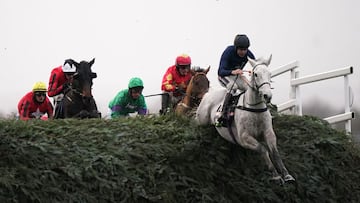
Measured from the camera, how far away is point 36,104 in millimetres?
13555

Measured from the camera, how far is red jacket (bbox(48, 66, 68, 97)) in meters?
13.9

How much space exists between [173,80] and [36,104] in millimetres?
2831

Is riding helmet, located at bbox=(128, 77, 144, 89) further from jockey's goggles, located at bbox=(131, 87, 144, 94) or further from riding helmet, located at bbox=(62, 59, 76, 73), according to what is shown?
riding helmet, located at bbox=(62, 59, 76, 73)

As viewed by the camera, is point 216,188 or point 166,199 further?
point 216,188

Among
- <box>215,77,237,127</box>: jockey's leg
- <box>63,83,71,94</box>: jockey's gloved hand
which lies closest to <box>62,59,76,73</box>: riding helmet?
<box>63,83,71,94</box>: jockey's gloved hand

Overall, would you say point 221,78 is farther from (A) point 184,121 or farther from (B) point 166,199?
(B) point 166,199

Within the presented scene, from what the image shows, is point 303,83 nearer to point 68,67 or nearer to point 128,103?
point 128,103

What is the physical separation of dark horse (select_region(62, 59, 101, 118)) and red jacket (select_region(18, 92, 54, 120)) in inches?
29.1

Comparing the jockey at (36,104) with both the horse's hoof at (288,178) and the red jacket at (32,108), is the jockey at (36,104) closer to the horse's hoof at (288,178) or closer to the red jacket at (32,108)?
the red jacket at (32,108)

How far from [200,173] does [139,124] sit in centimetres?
137

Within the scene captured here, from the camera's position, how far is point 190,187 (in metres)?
10.6

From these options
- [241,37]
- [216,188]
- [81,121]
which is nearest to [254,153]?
[216,188]

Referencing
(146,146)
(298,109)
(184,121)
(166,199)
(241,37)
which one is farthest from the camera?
(298,109)

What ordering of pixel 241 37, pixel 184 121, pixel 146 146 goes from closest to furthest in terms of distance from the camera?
pixel 146 146, pixel 241 37, pixel 184 121
